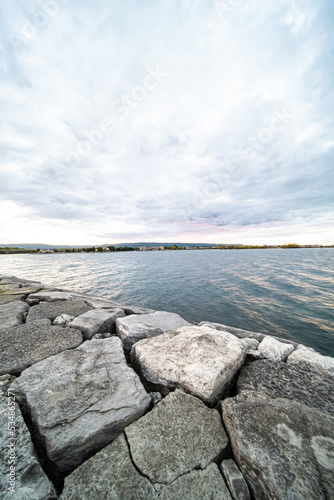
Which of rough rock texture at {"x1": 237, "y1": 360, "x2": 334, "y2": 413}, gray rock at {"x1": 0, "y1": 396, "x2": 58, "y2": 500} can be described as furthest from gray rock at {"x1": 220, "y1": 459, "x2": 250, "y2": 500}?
gray rock at {"x1": 0, "y1": 396, "x2": 58, "y2": 500}

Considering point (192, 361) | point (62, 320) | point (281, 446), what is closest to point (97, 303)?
point (62, 320)

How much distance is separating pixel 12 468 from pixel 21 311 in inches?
173

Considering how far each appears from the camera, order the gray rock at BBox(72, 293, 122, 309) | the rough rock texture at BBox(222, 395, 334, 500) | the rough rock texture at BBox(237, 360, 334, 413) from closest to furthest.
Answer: the rough rock texture at BBox(222, 395, 334, 500) < the rough rock texture at BBox(237, 360, 334, 413) < the gray rock at BBox(72, 293, 122, 309)

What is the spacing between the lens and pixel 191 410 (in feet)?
6.95

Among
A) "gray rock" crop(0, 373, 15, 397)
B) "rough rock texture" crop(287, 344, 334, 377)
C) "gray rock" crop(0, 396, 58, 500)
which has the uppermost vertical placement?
"gray rock" crop(0, 373, 15, 397)

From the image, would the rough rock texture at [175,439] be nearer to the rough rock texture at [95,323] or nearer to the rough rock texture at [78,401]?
the rough rock texture at [78,401]

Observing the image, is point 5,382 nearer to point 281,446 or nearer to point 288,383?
point 281,446

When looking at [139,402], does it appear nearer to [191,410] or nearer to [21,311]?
[191,410]

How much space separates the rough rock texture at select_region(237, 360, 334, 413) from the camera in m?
2.39

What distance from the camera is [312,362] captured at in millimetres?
3131

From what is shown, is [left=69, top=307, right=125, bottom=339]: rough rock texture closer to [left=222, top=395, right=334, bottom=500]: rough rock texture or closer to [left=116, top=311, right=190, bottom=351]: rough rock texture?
[left=116, top=311, right=190, bottom=351]: rough rock texture

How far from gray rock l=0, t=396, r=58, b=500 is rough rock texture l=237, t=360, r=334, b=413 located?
2379mm

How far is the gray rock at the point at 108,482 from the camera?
138 centimetres

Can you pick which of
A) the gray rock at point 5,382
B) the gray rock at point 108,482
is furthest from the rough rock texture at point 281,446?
the gray rock at point 5,382
